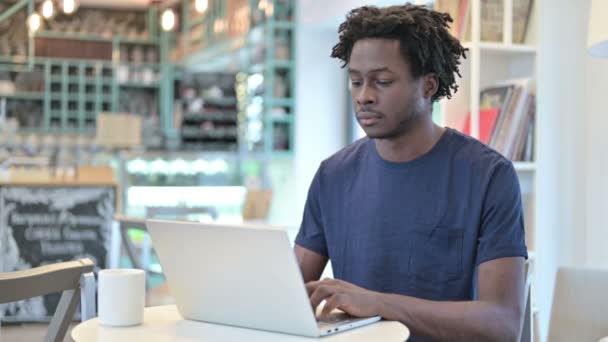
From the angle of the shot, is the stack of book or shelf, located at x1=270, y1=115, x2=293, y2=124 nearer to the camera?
the stack of book

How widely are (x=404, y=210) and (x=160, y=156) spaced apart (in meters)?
5.41

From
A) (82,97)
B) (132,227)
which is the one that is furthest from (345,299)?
(82,97)

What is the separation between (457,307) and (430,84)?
0.51 m

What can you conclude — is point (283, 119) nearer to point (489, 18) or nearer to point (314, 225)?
point (489, 18)

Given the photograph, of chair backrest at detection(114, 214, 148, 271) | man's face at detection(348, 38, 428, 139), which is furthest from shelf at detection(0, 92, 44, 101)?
man's face at detection(348, 38, 428, 139)

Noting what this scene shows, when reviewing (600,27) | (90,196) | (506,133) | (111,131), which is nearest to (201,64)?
(111,131)

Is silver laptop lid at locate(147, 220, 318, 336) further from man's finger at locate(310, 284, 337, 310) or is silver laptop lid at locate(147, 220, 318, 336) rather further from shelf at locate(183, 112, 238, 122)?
shelf at locate(183, 112, 238, 122)

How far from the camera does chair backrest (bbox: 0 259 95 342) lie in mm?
1686

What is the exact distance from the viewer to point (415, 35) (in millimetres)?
1736

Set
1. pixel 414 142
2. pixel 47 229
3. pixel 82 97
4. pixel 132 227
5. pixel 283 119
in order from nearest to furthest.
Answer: pixel 414 142 < pixel 132 227 < pixel 47 229 < pixel 283 119 < pixel 82 97

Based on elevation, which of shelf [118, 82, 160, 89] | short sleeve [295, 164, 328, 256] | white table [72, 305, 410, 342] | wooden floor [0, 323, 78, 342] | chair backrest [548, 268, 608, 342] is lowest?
wooden floor [0, 323, 78, 342]

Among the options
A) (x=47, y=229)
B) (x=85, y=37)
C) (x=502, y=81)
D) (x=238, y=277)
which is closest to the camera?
(x=238, y=277)

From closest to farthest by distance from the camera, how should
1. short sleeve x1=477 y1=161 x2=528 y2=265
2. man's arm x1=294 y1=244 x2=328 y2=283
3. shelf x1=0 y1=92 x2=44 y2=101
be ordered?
short sleeve x1=477 y1=161 x2=528 y2=265
man's arm x1=294 y1=244 x2=328 y2=283
shelf x1=0 y1=92 x2=44 y2=101

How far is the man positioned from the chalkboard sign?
11.9 feet
